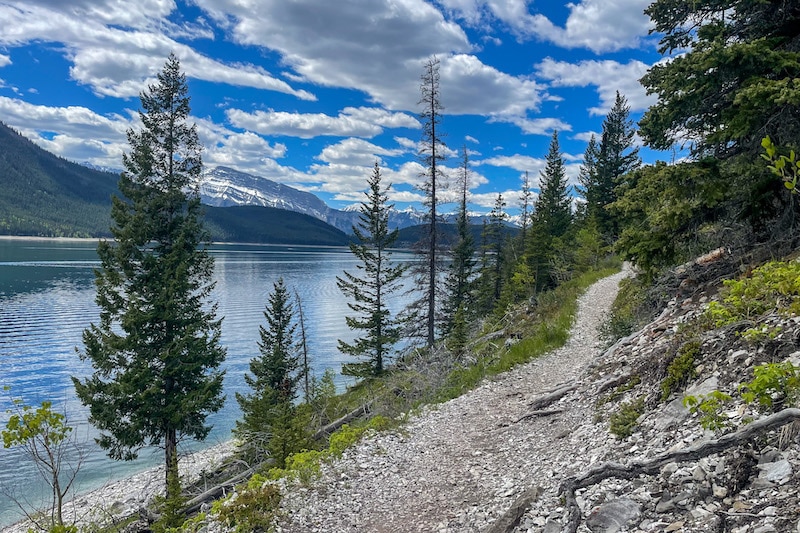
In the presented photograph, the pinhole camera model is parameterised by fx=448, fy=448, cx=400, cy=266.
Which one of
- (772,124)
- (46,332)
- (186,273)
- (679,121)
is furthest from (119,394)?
(46,332)

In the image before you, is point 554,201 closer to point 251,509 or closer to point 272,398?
point 272,398

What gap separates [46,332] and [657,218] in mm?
57663

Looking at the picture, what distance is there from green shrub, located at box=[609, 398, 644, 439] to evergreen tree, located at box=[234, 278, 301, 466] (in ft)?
26.9

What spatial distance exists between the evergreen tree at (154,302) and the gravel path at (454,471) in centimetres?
1280

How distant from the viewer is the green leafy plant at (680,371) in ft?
20.7

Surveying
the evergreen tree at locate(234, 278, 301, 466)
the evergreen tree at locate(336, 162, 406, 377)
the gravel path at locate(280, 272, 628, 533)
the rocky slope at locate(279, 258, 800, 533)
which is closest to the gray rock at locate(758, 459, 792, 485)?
the rocky slope at locate(279, 258, 800, 533)

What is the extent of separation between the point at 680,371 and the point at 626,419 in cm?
102

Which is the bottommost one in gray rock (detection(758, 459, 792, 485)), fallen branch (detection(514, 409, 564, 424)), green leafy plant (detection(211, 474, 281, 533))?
green leafy plant (detection(211, 474, 281, 533))

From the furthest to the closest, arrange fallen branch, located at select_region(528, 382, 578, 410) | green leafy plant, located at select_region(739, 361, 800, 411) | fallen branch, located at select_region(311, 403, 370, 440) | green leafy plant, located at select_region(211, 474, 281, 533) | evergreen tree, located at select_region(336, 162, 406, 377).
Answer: evergreen tree, located at select_region(336, 162, 406, 377)
fallen branch, located at select_region(311, 403, 370, 440)
fallen branch, located at select_region(528, 382, 578, 410)
green leafy plant, located at select_region(211, 474, 281, 533)
green leafy plant, located at select_region(739, 361, 800, 411)

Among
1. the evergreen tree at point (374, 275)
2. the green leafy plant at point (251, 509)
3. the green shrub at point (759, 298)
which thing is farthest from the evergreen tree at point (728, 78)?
the evergreen tree at point (374, 275)

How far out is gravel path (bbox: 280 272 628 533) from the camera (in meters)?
6.60

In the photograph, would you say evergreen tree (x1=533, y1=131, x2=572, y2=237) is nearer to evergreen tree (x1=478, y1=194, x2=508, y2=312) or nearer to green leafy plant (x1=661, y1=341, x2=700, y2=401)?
evergreen tree (x1=478, y1=194, x2=508, y2=312)

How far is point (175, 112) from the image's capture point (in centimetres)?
2064

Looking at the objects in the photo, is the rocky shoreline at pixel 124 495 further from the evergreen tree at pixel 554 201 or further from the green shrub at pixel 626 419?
the evergreen tree at pixel 554 201
